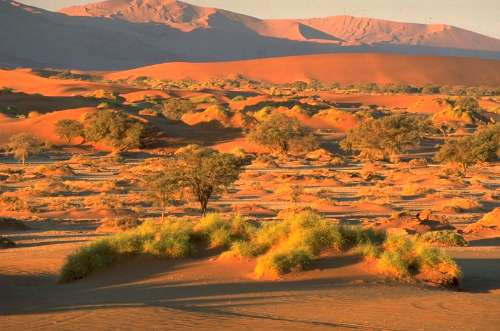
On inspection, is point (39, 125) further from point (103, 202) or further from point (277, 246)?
point (277, 246)

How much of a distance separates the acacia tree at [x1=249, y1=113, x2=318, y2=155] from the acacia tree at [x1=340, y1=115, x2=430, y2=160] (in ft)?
10.4

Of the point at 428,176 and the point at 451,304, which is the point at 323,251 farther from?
the point at 428,176

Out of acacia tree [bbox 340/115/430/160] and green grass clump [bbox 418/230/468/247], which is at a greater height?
acacia tree [bbox 340/115/430/160]

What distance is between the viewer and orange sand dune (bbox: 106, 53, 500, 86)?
15225 cm

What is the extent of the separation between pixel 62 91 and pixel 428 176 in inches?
2457

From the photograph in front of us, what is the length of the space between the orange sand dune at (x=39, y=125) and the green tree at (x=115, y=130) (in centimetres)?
352

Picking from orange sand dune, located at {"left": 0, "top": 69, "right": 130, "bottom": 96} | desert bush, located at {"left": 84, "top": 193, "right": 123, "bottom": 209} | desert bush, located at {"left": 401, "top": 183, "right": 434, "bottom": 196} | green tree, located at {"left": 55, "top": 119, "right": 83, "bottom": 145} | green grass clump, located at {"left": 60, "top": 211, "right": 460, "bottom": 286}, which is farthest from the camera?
orange sand dune, located at {"left": 0, "top": 69, "right": 130, "bottom": 96}

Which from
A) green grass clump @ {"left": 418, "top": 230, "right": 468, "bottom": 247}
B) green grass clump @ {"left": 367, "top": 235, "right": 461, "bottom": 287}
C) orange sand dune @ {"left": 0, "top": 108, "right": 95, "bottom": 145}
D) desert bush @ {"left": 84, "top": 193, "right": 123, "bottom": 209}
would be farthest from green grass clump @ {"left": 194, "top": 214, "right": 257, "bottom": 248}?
orange sand dune @ {"left": 0, "top": 108, "right": 95, "bottom": 145}

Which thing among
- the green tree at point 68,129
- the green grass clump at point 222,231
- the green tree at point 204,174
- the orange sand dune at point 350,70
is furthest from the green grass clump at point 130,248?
the orange sand dune at point 350,70

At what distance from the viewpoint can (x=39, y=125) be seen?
64.9 meters

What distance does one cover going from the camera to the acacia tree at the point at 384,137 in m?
57.2

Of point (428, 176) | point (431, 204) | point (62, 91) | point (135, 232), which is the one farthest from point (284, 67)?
point (135, 232)

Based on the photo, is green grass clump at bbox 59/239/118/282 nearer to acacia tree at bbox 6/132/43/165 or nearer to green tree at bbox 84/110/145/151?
acacia tree at bbox 6/132/43/165

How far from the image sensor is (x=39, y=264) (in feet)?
56.8
